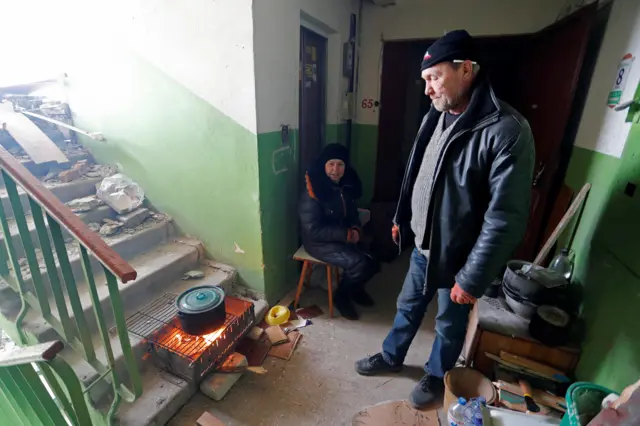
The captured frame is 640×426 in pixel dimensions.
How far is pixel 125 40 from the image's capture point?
200 cm

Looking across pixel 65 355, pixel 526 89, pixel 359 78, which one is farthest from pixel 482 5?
pixel 65 355

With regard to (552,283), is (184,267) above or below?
below

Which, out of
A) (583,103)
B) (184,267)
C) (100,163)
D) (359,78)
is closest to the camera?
(583,103)

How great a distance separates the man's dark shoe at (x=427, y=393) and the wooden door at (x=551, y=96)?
44.5 inches

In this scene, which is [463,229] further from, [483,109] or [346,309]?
[346,309]

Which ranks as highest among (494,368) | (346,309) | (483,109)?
(483,109)

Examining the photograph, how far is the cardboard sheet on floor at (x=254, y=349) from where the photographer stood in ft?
6.02

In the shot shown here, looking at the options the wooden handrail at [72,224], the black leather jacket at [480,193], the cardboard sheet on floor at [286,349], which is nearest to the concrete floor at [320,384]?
the cardboard sheet on floor at [286,349]

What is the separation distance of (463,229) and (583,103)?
4.24 ft

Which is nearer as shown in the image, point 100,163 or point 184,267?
point 184,267

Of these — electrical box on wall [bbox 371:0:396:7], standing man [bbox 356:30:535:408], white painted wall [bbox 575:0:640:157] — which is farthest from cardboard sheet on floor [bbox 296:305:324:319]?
electrical box on wall [bbox 371:0:396:7]

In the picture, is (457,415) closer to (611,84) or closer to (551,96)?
(611,84)

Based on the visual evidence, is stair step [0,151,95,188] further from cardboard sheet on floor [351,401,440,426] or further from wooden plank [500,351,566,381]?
wooden plank [500,351,566,381]

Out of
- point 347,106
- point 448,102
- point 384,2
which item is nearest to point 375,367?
point 448,102
